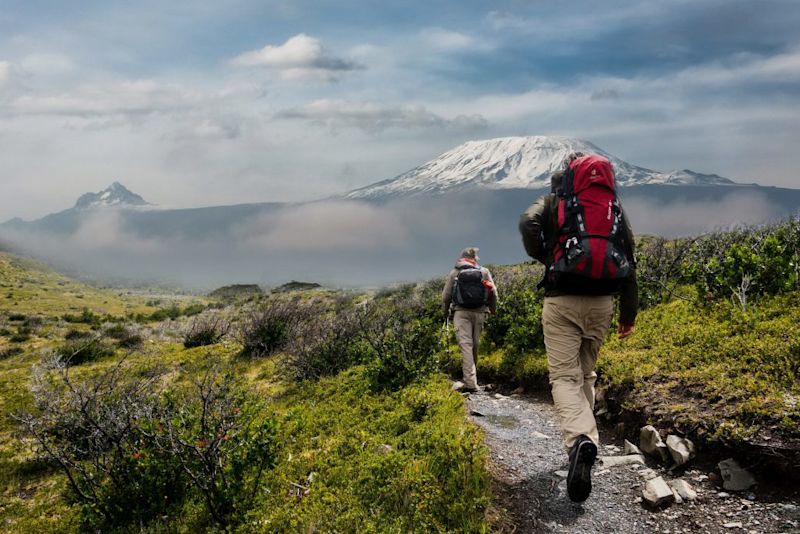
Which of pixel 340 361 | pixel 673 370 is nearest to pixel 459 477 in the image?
pixel 673 370

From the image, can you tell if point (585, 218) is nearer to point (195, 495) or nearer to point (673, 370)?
point (673, 370)

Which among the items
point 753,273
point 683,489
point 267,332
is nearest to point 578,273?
point 683,489

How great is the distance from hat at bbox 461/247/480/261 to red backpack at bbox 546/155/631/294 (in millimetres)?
4527

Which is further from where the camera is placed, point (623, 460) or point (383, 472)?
point (623, 460)

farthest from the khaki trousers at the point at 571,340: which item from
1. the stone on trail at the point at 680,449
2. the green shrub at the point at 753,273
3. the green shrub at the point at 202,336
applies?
the green shrub at the point at 202,336

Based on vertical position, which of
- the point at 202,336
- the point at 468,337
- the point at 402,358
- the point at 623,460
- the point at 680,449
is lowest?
the point at 202,336

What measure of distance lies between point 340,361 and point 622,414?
19.3 feet

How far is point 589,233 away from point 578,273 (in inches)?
14.8

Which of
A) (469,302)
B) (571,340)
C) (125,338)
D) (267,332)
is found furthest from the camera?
(125,338)

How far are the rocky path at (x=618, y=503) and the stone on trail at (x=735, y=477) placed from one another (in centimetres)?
6

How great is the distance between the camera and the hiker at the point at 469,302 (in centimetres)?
888

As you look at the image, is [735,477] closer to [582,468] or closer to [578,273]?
[582,468]

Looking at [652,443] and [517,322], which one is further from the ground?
[517,322]

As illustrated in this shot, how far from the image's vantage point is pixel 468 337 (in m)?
8.95
